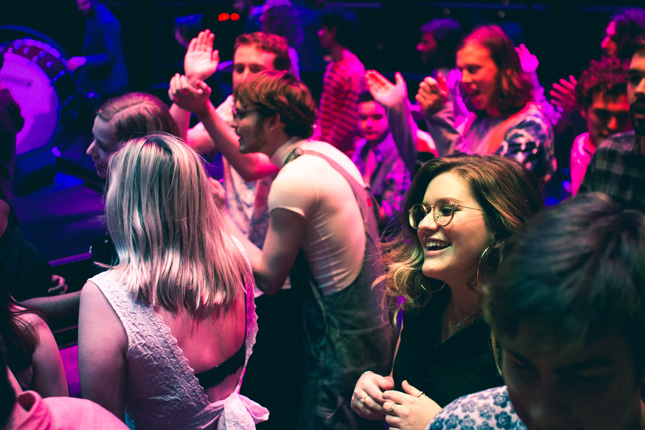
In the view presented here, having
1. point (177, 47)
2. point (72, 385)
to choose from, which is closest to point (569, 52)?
point (177, 47)

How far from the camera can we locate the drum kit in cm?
245

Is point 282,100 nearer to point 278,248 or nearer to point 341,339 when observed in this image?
point 278,248

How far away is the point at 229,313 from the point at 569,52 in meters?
5.76

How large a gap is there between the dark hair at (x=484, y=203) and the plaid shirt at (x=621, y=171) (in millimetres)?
860

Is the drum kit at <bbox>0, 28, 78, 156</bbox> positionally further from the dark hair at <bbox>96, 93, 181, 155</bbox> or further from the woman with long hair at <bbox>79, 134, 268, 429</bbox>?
the woman with long hair at <bbox>79, 134, 268, 429</bbox>

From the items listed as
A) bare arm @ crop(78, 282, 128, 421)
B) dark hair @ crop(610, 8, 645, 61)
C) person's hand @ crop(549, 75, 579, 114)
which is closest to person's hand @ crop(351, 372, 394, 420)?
bare arm @ crop(78, 282, 128, 421)

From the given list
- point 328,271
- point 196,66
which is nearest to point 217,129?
point 196,66

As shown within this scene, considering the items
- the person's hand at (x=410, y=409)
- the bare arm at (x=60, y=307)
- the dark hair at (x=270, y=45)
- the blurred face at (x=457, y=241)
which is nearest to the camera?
the person's hand at (x=410, y=409)

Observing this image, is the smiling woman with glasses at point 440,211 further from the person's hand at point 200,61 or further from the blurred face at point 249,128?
the person's hand at point 200,61

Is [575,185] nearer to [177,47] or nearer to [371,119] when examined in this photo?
[371,119]

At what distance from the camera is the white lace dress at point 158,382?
Result: 4.68ft

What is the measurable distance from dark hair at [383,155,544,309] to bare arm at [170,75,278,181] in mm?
1346

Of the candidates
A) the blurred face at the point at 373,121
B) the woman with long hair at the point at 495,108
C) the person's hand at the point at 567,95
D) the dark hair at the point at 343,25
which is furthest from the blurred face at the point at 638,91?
the dark hair at the point at 343,25

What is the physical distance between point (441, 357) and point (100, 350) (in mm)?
814
